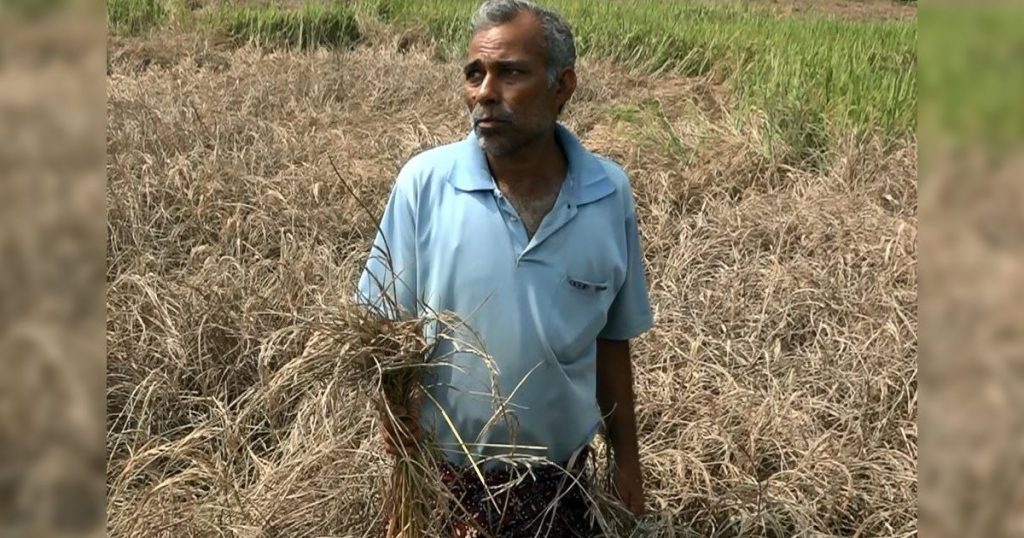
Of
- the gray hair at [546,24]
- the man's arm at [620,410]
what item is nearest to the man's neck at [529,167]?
the gray hair at [546,24]

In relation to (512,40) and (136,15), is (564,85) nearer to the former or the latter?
(512,40)

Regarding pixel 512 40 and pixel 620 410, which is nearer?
pixel 512 40

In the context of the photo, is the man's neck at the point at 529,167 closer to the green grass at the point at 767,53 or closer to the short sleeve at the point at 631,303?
the short sleeve at the point at 631,303

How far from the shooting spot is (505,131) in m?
1.40

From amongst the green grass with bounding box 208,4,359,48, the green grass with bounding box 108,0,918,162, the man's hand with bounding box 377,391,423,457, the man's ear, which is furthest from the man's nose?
the green grass with bounding box 208,4,359,48

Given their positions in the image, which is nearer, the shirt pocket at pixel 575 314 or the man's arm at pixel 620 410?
the shirt pocket at pixel 575 314

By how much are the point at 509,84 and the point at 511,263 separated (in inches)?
10.7

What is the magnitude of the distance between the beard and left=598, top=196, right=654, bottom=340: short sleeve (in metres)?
0.23

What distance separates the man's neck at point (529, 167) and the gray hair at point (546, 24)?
0.11 meters

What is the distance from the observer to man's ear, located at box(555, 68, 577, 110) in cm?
145

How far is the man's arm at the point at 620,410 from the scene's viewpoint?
162 cm
